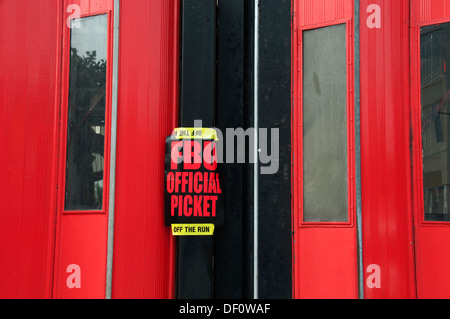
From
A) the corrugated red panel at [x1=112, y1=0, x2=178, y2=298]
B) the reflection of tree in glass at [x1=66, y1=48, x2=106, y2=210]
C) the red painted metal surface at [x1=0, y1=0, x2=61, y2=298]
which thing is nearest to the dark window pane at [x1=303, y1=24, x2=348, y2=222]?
the corrugated red panel at [x1=112, y1=0, x2=178, y2=298]

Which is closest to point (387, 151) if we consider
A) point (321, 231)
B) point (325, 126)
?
point (325, 126)

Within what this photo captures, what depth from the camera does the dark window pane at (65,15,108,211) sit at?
424cm

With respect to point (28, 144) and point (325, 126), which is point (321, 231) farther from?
point (28, 144)

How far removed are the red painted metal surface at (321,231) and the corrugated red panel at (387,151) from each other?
10 cm

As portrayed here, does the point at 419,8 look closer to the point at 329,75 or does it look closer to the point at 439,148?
the point at 329,75

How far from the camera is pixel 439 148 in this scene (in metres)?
3.89

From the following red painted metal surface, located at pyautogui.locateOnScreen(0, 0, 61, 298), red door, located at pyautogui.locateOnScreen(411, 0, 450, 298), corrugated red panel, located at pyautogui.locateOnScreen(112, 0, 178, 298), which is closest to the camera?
red door, located at pyautogui.locateOnScreen(411, 0, 450, 298)

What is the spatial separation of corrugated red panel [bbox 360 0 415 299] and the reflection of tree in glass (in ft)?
7.32

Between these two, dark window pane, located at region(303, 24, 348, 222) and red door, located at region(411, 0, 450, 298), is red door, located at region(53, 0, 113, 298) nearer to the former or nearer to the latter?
dark window pane, located at region(303, 24, 348, 222)

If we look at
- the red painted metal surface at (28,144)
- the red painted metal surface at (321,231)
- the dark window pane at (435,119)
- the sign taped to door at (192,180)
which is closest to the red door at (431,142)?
the dark window pane at (435,119)

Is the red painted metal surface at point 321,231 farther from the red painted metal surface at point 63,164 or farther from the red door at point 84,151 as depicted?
the red door at point 84,151

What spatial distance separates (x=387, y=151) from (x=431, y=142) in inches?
13.4

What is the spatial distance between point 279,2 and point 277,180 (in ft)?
5.15

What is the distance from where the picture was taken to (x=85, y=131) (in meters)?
4.29
